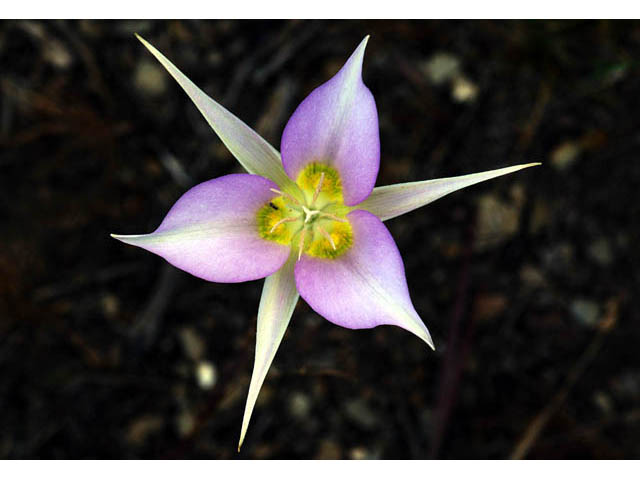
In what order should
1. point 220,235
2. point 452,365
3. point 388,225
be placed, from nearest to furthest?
point 220,235
point 452,365
point 388,225

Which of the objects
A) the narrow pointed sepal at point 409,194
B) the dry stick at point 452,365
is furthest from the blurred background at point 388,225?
the narrow pointed sepal at point 409,194

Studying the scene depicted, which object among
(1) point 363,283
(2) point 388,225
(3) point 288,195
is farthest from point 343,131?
(2) point 388,225

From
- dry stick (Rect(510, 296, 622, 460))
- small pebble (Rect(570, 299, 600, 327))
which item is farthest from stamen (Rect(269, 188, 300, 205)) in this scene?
small pebble (Rect(570, 299, 600, 327))

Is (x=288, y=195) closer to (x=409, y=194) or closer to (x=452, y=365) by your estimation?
(x=409, y=194)

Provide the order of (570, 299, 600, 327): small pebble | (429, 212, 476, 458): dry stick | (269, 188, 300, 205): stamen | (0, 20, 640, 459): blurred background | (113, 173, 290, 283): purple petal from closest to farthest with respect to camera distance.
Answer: (113, 173, 290, 283): purple petal
(269, 188, 300, 205): stamen
(429, 212, 476, 458): dry stick
(0, 20, 640, 459): blurred background
(570, 299, 600, 327): small pebble

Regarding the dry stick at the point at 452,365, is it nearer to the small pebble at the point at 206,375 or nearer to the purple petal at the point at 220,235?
the small pebble at the point at 206,375

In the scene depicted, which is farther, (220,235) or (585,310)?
(585,310)

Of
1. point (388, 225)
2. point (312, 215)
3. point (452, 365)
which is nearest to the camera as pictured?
point (312, 215)

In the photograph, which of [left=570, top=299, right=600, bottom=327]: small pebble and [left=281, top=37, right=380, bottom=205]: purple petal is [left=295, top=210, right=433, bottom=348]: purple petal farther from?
[left=570, top=299, right=600, bottom=327]: small pebble
